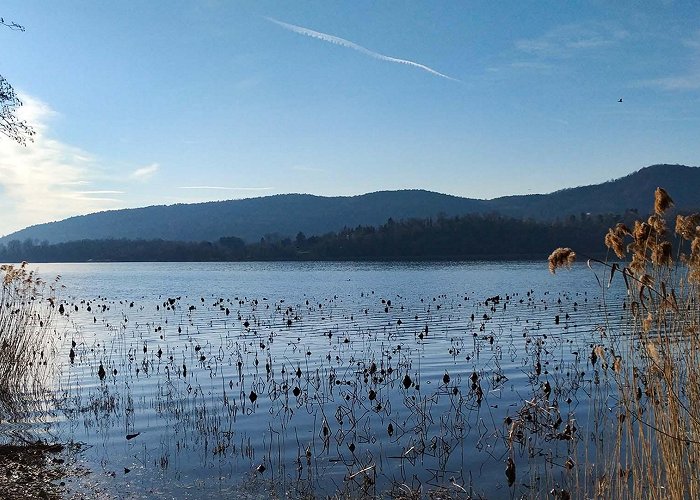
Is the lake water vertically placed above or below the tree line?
below

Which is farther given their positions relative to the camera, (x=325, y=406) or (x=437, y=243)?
(x=437, y=243)

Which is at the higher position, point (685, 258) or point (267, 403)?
point (685, 258)

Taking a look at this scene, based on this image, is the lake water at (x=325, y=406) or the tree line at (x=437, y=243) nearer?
the lake water at (x=325, y=406)

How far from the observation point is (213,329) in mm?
30781

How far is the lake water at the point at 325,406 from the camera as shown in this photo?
10672 millimetres

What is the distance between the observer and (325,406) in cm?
1536

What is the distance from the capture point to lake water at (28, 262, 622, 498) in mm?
10672

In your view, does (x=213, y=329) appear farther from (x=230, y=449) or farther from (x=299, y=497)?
(x=299, y=497)

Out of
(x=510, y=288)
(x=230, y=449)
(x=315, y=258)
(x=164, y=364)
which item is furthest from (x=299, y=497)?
(x=315, y=258)

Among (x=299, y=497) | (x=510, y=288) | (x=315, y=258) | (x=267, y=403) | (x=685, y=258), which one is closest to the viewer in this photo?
(x=685, y=258)

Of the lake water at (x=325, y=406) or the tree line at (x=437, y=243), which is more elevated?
the tree line at (x=437, y=243)

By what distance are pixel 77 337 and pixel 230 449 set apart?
1833 cm

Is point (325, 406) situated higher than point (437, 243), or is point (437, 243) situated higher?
point (437, 243)

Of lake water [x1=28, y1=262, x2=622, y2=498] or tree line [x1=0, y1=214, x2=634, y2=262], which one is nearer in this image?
lake water [x1=28, y1=262, x2=622, y2=498]
